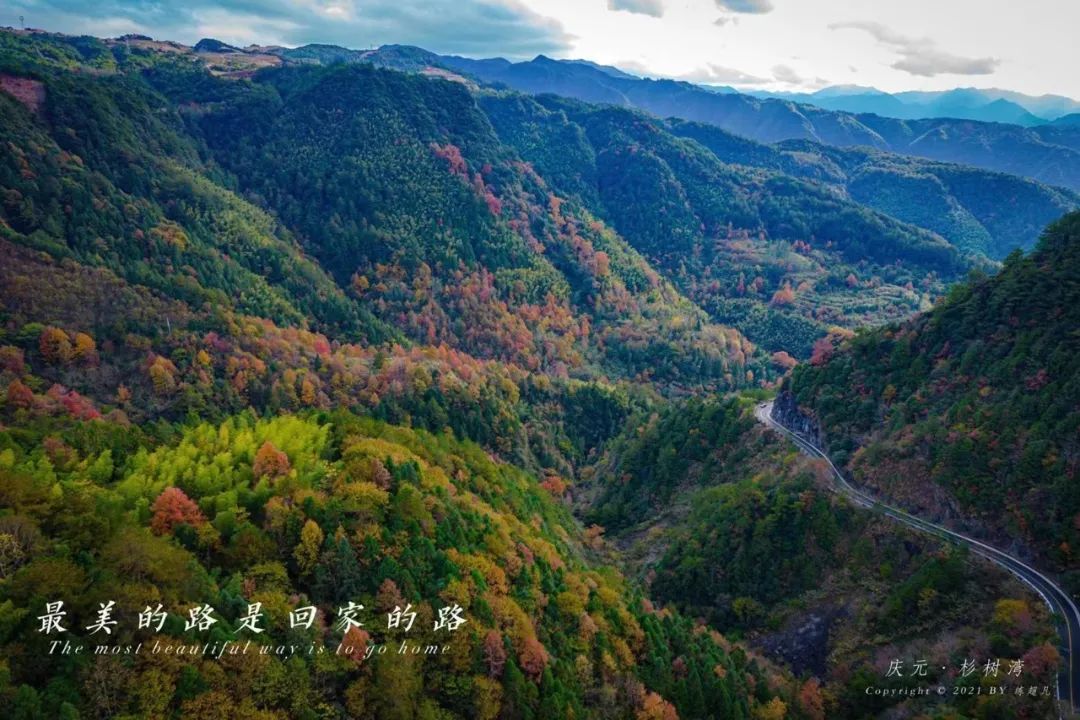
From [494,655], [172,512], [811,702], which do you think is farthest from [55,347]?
[811,702]

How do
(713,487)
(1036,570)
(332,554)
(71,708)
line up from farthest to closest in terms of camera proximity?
(713,487) → (1036,570) → (332,554) → (71,708)

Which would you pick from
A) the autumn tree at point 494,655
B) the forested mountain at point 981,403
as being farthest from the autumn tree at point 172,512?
the forested mountain at point 981,403

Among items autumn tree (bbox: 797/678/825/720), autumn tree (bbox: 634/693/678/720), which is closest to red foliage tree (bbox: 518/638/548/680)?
autumn tree (bbox: 634/693/678/720)

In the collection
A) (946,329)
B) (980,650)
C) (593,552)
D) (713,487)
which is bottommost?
(593,552)

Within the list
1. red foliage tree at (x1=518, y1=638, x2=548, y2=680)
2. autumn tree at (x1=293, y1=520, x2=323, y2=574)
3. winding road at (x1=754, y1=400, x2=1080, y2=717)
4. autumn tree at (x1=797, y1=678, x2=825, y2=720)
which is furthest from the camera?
autumn tree at (x1=797, y1=678, x2=825, y2=720)

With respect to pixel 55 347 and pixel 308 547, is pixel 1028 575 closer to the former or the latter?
pixel 308 547

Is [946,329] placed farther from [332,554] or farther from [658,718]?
[332,554]

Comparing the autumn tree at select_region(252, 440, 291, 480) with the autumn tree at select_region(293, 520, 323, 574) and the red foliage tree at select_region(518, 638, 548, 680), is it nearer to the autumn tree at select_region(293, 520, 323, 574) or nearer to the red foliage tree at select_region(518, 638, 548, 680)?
the autumn tree at select_region(293, 520, 323, 574)

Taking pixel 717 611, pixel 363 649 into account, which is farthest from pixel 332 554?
pixel 717 611
